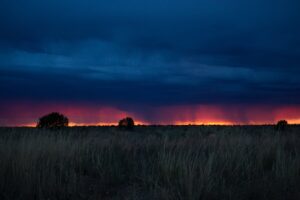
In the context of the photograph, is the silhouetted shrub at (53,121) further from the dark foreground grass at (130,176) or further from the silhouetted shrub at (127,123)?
the dark foreground grass at (130,176)

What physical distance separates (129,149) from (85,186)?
3465 mm

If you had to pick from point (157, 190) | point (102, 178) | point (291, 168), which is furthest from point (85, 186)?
point (291, 168)

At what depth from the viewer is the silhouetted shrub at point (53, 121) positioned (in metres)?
28.2

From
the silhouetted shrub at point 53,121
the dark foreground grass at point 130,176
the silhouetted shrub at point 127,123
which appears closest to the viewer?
the dark foreground grass at point 130,176

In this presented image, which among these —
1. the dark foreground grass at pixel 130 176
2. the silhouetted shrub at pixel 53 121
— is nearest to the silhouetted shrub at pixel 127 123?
the silhouetted shrub at pixel 53 121

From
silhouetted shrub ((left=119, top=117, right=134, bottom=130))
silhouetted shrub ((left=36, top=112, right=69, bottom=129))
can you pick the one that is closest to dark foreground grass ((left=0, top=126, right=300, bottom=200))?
silhouetted shrub ((left=36, top=112, right=69, bottom=129))

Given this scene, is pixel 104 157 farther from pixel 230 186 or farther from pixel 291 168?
pixel 291 168

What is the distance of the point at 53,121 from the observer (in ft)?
93.2

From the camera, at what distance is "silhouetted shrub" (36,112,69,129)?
2823 centimetres

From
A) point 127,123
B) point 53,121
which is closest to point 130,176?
point 53,121

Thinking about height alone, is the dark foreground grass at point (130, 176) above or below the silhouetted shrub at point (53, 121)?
below

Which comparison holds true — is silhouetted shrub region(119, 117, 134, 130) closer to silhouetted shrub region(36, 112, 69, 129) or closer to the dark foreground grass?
silhouetted shrub region(36, 112, 69, 129)

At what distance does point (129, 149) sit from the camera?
9.84 meters

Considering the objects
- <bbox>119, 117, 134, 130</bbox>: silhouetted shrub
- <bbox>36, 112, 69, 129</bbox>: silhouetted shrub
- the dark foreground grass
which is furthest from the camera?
<bbox>119, 117, 134, 130</bbox>: silhouetted shrub
